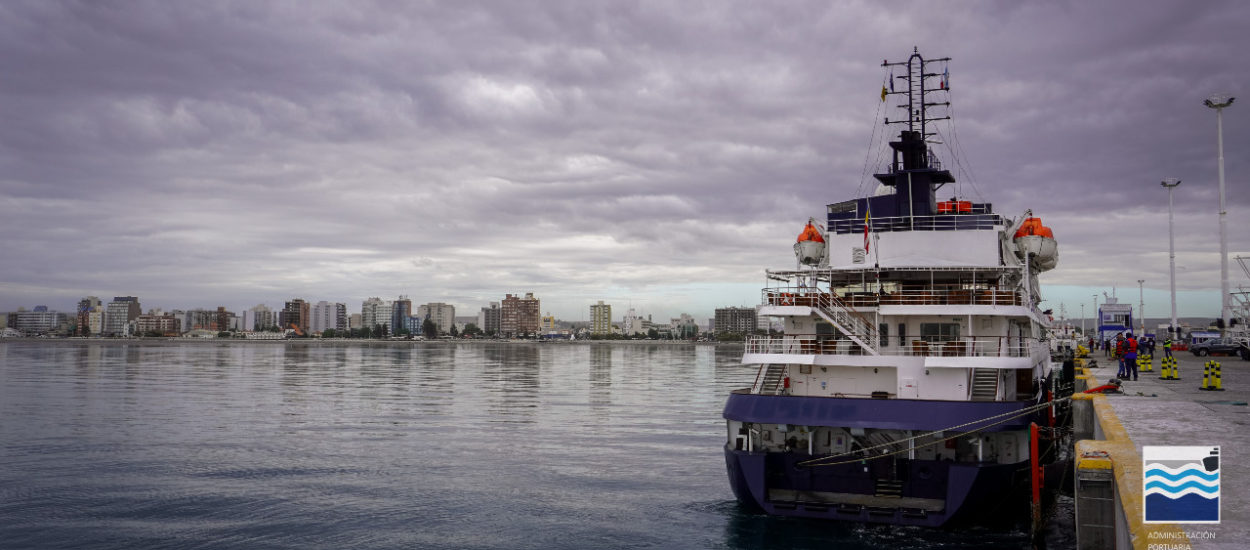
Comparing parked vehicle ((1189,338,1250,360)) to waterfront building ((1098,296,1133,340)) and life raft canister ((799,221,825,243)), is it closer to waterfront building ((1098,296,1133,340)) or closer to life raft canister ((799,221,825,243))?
waterfront building ((1098,296,1133,340))

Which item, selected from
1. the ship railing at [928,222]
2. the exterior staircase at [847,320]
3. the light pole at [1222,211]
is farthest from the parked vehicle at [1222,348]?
the exterior staircase at [847,320]

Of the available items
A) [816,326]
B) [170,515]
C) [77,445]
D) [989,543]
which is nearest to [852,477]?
[989,543]

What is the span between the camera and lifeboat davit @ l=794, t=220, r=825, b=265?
86.1ft

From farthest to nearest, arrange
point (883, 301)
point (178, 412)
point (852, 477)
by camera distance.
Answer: point (178, 412) → point (883, 301) → point (852, 477)

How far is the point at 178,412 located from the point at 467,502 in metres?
29.4

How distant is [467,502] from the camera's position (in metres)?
25.1

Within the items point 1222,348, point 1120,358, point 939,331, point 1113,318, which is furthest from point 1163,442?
point 1113,318

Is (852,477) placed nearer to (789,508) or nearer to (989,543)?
(789,508)

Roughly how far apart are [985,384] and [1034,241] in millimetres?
7565

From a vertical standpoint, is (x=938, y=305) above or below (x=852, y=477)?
above

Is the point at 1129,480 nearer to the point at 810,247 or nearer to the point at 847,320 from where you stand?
the point at 847,320

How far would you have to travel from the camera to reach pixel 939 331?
77.9 ft
